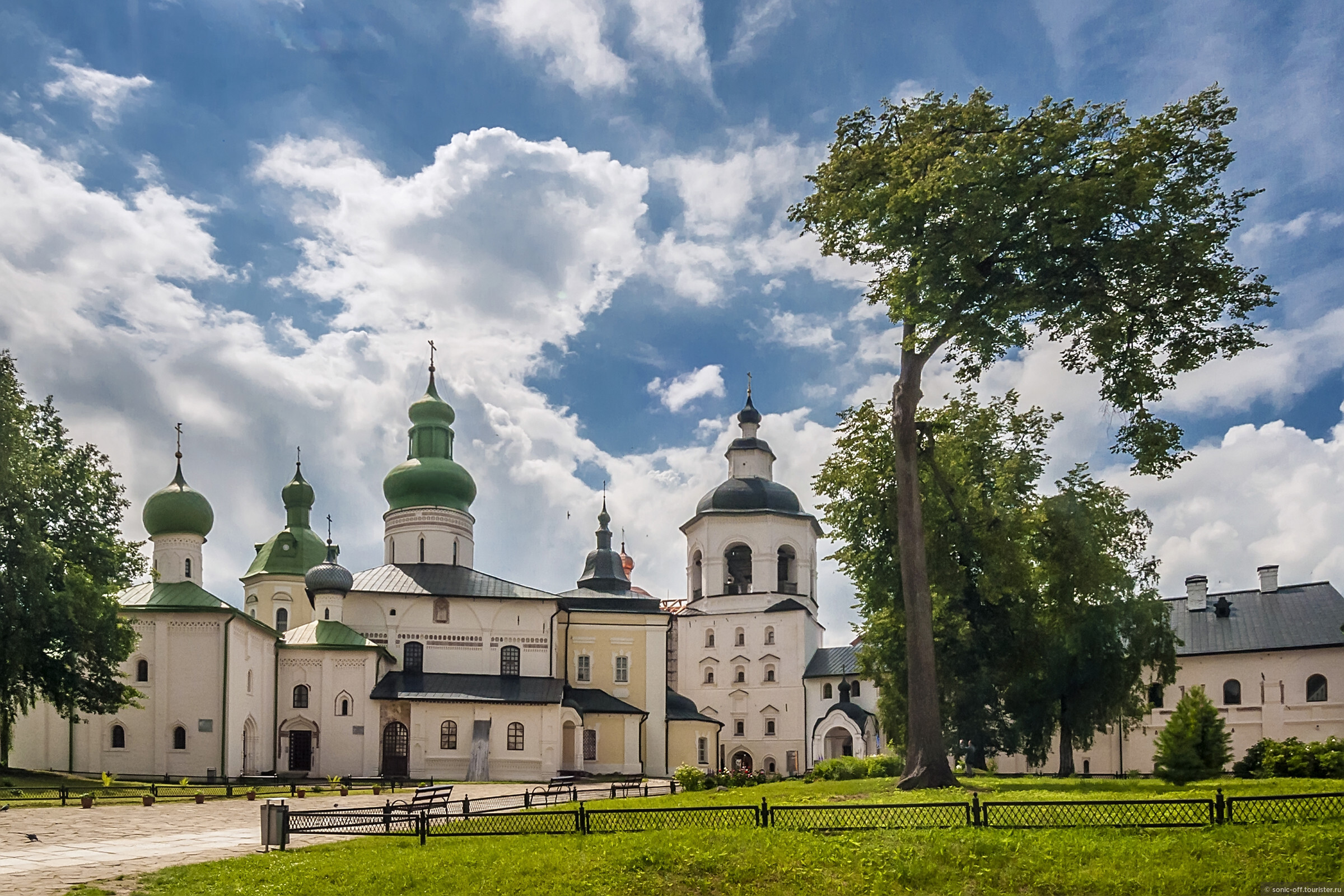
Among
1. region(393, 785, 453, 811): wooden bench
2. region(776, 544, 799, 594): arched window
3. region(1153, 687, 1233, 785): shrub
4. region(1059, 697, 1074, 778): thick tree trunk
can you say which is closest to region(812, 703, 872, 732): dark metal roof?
region(776, 544, 799, 594): arched window

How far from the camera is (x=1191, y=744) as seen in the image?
16.6 m

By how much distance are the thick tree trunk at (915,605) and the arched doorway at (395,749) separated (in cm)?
2615

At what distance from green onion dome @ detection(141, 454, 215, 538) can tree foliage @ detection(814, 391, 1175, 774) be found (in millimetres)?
24022

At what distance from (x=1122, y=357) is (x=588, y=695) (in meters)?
31.6

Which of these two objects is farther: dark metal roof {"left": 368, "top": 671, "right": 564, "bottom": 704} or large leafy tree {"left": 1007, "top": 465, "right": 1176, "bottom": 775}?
dark metal roof {"left": 368, "top": 671, "right": 564, "bottom": 704}

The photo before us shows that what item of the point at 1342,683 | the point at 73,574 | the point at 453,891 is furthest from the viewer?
the point at 1342,683

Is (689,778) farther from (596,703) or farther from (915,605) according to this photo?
(596,703)

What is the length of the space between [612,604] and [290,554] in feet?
55.3

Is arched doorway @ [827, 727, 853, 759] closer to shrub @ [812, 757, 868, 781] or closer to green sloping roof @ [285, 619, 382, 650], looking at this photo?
shrub @ [812, 757, 868, 781]

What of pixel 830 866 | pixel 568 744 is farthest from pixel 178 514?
pixel 830 866

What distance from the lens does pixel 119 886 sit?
36.8 ft

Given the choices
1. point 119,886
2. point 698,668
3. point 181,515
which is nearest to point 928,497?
point 119,886

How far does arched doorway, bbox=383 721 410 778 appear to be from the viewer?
4025 centimetres

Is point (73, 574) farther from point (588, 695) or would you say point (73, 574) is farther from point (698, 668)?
point (698, 668)
